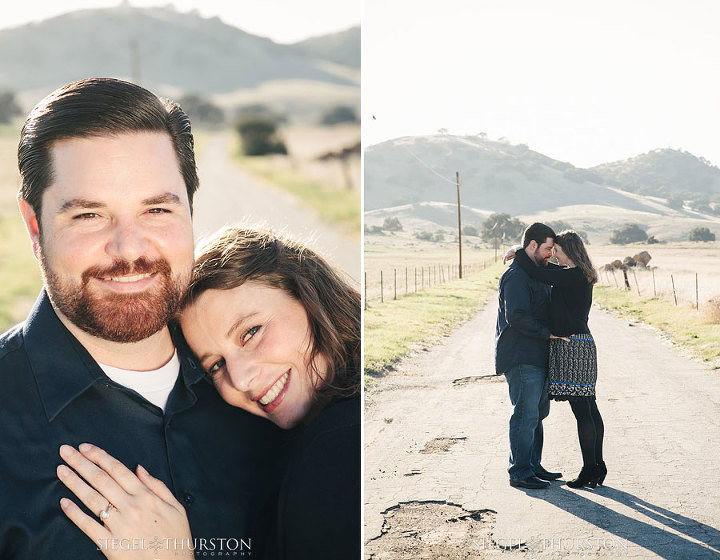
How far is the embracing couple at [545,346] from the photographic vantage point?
3.37 meters

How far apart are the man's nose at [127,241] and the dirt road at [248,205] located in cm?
84

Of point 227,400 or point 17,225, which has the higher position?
point 17,225

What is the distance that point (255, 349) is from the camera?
8.07 feet

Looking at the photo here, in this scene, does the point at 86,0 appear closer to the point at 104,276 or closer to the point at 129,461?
the point at 104,276

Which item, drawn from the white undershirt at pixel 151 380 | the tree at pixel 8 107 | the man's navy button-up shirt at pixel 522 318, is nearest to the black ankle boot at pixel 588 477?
the man's navy button-up shirt at pixel 522 318

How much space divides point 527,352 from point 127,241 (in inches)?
75.8

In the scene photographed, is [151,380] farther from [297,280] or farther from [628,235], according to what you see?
[628,235]

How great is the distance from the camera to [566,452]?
343 cm

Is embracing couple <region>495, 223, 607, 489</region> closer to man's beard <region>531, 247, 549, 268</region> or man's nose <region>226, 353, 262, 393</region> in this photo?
man's beard <region>531, 247, 549, 268</region>

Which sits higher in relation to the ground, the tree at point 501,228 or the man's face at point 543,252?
the tree at point 501,228

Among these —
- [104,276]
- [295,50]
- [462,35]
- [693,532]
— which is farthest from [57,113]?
[693,532]

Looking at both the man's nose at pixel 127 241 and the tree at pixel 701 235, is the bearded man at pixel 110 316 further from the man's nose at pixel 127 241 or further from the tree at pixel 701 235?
the tree at pixel 701 235

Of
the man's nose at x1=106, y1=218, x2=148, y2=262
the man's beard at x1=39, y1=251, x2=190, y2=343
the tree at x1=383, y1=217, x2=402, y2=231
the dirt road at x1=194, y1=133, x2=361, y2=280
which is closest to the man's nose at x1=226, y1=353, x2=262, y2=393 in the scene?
the man's beard at x1=39, y1=251, x2=190, y2=343

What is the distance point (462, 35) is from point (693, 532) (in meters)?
2.53
